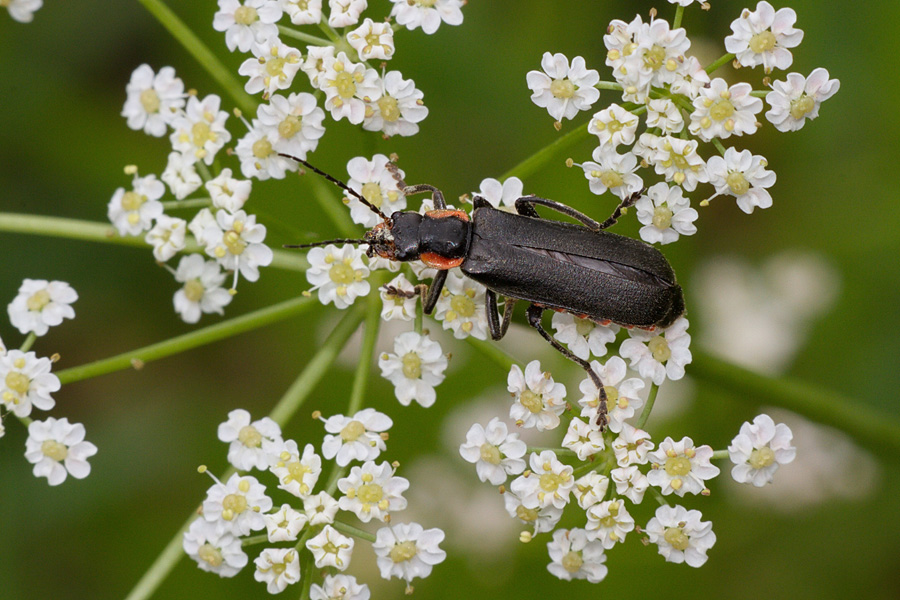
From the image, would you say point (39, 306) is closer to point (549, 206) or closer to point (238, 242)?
point (238, 242)

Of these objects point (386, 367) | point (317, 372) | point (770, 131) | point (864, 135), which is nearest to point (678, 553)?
point (386, 367)

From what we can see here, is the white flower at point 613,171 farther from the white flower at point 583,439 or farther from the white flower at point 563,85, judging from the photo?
the white flower at point 583,439

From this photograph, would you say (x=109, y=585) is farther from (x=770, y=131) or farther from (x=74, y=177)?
(x=770, y=131)

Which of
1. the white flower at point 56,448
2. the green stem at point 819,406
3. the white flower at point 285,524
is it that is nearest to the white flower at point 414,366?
the white flower at point 285,524

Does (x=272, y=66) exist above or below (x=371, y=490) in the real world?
above

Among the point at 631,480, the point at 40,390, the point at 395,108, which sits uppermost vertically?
the point at 395,108

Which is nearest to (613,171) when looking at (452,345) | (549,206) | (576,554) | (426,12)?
(549,206)

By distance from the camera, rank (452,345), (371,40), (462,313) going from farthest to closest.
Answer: (452,345)
(462,313)
(371,40)
